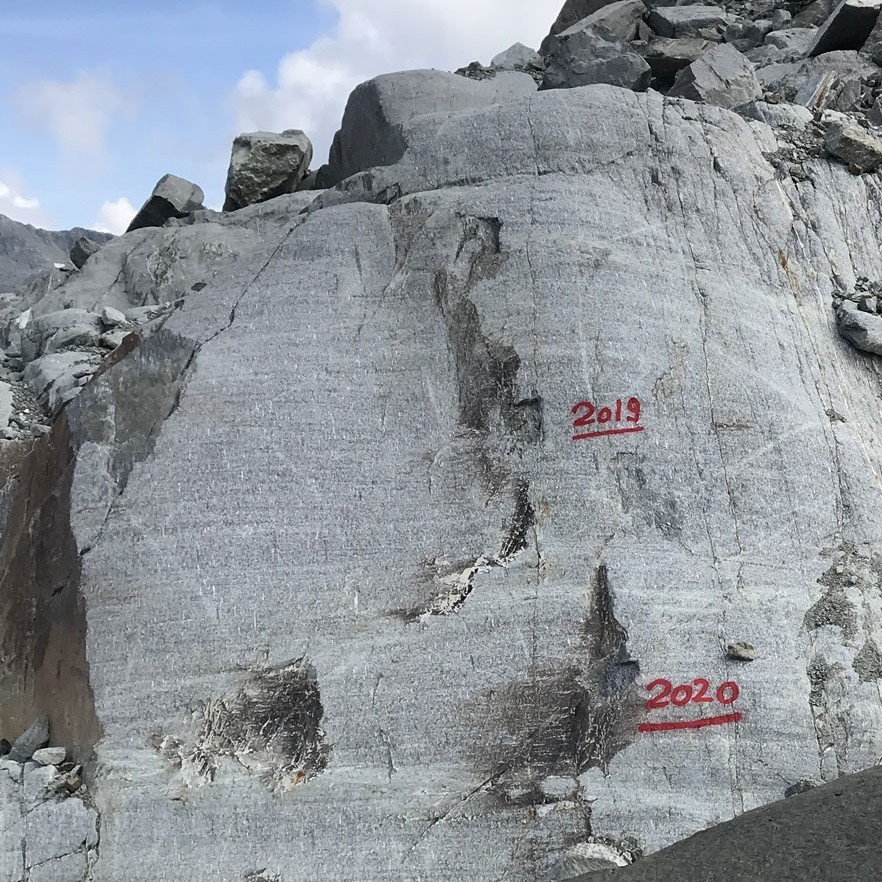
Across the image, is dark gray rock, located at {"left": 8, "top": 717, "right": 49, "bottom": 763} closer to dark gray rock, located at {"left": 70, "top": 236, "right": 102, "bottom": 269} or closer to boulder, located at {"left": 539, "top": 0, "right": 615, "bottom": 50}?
dark gray rock, located at {"left": 70, "top": 236, "right": 102, "bottom": 269}

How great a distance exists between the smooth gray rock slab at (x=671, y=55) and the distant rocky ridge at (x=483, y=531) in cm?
465

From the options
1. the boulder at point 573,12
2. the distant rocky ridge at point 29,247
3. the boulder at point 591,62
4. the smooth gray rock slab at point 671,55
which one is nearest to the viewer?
the boulder at point 591,62

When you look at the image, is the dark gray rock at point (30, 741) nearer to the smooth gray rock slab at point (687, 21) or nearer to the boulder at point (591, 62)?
the boulder at point (591, 62)

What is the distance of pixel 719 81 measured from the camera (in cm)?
684

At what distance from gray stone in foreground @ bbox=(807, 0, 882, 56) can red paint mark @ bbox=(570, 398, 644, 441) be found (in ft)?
18.4

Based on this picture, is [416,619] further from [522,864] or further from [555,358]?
[555,358]

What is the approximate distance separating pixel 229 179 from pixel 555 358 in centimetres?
613

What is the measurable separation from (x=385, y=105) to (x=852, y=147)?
313 cm

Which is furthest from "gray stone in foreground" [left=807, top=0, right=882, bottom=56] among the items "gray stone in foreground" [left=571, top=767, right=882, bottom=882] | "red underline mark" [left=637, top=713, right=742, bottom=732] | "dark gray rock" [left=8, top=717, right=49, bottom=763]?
"dark gray rock" [left=8, top=717, right=49, bottom=763]

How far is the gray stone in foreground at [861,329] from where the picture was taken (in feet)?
15.3

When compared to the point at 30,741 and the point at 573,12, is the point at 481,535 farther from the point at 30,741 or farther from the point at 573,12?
the point at 573,12

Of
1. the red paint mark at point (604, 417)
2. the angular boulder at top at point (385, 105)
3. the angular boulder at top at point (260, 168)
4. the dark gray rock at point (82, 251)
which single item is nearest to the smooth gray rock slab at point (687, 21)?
the angular boulder at top at point (385, 105)

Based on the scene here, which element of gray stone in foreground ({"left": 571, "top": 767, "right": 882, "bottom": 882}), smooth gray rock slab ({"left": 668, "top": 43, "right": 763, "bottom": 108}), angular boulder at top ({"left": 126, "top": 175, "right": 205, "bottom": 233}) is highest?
angular boulder at top ({"left": 126, "top": 175, "right": 205, "bottom": 233})

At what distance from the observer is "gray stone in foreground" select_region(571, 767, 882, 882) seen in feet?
9.12
